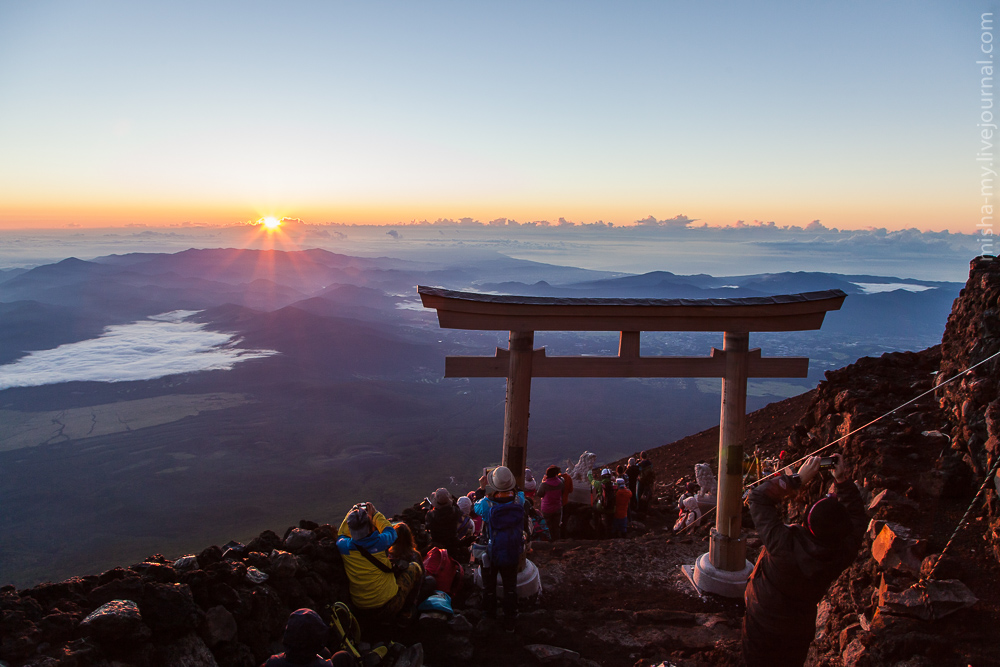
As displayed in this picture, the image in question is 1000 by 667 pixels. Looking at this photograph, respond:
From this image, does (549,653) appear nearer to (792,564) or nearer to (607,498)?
(792,564)

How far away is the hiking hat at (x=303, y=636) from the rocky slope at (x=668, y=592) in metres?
1.56

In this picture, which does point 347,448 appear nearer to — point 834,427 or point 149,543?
point 149,543

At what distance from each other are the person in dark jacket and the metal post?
288 cm

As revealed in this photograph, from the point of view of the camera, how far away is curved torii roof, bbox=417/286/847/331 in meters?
5.91

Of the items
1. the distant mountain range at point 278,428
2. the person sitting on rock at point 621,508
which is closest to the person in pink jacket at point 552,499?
the person sitting on rock at point 621,508

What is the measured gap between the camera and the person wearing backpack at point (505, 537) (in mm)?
4938

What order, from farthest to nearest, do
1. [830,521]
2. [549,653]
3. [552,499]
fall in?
[552,499] < [549,653] < [830,521]

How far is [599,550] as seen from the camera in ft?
24.0

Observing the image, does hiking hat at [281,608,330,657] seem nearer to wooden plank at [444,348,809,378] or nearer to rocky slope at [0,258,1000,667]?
rocky slope at [0,258,1000,667]

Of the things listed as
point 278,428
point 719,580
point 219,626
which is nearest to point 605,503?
point 719,580

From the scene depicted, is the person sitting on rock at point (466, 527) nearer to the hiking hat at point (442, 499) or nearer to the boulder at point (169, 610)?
the hiking hat at point (442, 499)

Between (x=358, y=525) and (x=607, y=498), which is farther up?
(x=358, y=525)

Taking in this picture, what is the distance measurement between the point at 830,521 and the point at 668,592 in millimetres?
3737

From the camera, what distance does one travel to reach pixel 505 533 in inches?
195
